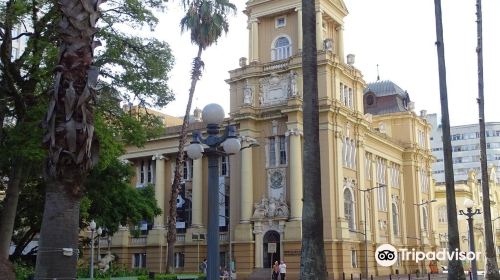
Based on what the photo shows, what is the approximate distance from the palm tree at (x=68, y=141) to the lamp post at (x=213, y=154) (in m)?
2.67

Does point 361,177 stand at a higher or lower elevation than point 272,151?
lower

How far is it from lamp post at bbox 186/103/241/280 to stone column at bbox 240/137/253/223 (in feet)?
112

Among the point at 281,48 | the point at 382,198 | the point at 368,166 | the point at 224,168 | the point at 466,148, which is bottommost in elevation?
the point at 382,198

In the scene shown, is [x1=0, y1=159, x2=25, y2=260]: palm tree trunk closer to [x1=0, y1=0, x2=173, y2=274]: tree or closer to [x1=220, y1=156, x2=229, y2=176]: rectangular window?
[x1=0, y1=0, x2=173, y2=274]: tree

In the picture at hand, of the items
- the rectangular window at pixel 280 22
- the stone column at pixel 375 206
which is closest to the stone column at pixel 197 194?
the rectangular window at pixel 280 22

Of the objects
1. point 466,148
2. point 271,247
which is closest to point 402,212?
point 271,247

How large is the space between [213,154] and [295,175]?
3306 cm

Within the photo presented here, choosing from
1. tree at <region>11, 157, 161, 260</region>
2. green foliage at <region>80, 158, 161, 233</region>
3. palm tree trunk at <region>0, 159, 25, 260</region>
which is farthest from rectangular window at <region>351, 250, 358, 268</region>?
palm tree trunk at <region>0, 159, 25, 260</region>

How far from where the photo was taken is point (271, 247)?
146ft

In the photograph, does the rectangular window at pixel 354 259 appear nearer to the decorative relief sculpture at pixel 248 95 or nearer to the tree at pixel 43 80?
the decorative relief sculpture at pixel 248 95

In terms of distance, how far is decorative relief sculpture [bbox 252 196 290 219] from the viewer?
4506 centimetres

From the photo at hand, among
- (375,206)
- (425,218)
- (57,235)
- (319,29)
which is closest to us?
(57,235)

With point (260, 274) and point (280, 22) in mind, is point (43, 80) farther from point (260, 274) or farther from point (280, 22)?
point (280, 22)

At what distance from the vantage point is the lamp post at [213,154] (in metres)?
11.1
